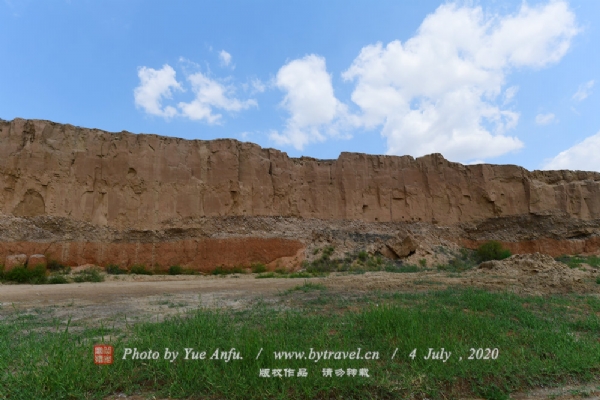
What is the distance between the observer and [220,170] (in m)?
29.9

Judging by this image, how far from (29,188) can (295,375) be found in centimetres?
2804

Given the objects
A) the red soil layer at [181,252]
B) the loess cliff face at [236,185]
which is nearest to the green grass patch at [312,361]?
the red soil layer at [181,252]

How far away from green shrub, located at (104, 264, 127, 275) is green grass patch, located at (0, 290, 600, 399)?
17384 millimetres

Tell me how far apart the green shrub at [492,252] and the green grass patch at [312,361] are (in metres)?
24.2

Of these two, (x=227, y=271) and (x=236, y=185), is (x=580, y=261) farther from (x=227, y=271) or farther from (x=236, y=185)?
(x=236, y=185)

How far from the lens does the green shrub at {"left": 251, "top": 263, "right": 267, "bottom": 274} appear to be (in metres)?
25.0

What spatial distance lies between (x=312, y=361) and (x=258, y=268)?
21.4 m

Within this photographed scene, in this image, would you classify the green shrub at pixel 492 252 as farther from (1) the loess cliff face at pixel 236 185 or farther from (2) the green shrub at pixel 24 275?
(2) the green shrub at pixel 24 275

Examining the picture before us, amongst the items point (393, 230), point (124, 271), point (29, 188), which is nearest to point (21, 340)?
point (124, 271)

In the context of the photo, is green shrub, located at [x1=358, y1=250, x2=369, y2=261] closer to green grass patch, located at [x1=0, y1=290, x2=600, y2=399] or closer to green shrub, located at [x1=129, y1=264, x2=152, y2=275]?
green shrub, located at [x1=129, y1=264, x2=152, y2=275]

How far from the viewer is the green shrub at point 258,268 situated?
81.9 ft

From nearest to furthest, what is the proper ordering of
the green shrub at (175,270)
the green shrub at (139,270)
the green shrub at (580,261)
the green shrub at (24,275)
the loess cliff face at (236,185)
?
the green shrub at (24,275), the green shrub at (580,261), the green shrub at (139,270), the green shrub at (175,270), the loess cliff face at (236,185)

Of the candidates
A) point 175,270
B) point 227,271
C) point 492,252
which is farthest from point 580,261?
point 175,270

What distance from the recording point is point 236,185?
29.8 meters
